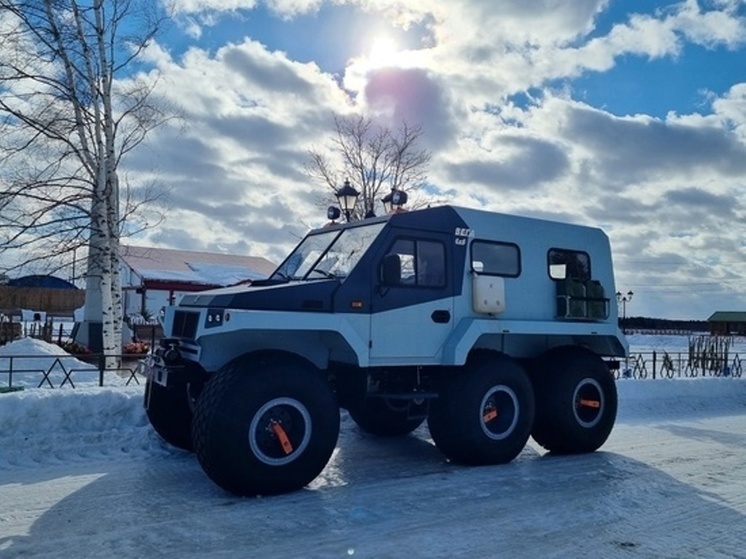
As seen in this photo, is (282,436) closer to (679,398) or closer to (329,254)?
(329,254)

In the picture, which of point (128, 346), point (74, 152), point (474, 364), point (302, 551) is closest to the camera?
point (302, 551)

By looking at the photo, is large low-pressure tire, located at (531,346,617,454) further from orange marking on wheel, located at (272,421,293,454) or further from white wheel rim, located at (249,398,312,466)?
orange marking on wheel, located at (272,421,293,454)

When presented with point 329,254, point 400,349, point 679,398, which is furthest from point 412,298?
point 679,398

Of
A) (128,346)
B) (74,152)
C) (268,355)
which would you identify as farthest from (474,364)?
(128,346)

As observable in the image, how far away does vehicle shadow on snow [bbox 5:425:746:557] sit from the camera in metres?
4.59

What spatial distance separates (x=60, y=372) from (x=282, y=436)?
1085 cm

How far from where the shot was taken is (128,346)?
1980 centimetres

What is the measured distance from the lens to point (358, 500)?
5.76m

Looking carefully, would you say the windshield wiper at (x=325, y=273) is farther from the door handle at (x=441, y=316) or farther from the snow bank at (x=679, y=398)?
the snow bank at (x=679, y=398)

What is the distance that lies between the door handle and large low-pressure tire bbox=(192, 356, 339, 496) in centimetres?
150

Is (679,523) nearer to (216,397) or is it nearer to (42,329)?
(216,397)

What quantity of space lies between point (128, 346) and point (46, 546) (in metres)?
16.1

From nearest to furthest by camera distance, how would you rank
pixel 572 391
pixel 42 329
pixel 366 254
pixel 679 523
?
pixel 679 523
pixel 366 254
pixel 572 391
pixel 42 329

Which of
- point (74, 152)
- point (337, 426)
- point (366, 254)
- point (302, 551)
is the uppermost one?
point (74, 152)
